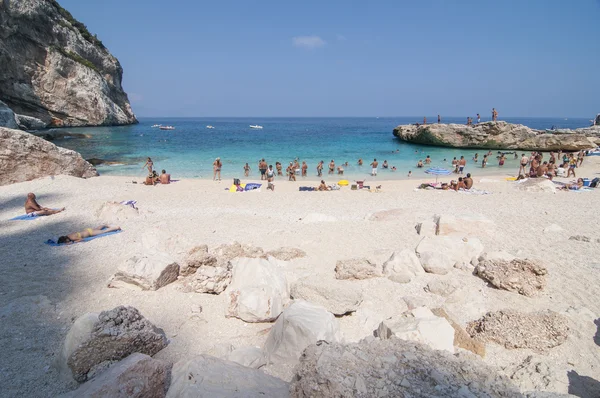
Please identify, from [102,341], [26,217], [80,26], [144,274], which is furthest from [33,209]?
[80,26]

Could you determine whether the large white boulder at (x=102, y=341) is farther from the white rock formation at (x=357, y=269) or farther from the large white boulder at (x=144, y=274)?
the white rock formation at (x=357, y=269)

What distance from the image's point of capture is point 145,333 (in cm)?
421

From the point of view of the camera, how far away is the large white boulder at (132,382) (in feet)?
9.75

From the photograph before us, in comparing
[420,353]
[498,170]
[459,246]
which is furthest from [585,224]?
[498,170]

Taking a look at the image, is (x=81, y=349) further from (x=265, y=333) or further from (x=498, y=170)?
(x=498, y=170)

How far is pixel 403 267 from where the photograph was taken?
261 inches

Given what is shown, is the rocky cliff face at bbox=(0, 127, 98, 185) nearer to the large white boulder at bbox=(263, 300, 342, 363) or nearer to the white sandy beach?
the white sandy beach

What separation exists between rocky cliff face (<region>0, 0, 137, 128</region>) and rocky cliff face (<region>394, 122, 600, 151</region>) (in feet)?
166

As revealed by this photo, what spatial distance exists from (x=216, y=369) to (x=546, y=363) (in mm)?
3826

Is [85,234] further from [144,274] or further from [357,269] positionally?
[357,269]

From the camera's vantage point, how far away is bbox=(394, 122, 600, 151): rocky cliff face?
120 ft

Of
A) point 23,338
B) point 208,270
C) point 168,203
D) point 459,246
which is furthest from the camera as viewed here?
point 168,203

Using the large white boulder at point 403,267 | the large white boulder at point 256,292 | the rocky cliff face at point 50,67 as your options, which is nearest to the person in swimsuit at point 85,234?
the large white boulder at point 256,292

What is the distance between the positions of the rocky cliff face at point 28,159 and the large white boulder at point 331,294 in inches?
604
